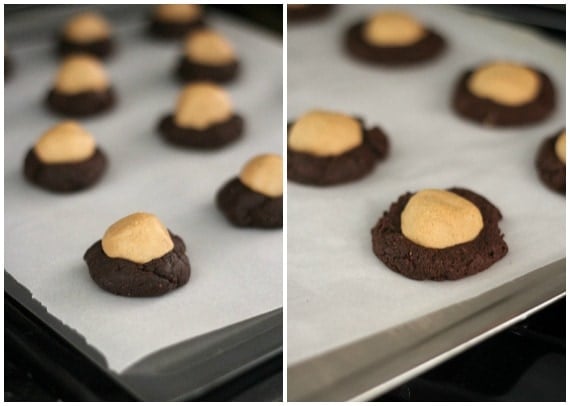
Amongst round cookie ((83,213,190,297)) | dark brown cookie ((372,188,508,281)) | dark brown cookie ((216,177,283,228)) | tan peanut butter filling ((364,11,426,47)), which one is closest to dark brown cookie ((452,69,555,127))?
tan peanut butter filling ((364,11,426,47))

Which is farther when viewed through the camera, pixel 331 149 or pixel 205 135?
pixel 205 135

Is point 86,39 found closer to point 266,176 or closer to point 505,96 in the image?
point 266,176

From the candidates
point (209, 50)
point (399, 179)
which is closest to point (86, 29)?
point (209, 50)

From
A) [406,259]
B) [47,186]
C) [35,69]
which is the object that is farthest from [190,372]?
[35,69]

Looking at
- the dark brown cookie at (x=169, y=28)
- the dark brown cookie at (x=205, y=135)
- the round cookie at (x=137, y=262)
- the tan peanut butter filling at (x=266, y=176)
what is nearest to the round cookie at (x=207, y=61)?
the dark brown cookie at (x=169, y=28)

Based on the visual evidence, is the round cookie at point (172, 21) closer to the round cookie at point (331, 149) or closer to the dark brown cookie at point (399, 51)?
the dark brown cookie at point (399, 51)

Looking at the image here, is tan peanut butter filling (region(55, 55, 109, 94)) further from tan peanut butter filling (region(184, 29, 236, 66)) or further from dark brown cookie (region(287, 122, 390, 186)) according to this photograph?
dark brown cookie (region(287, 122, 390, 186))
